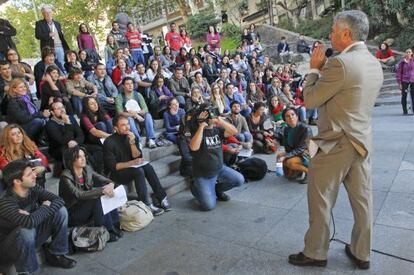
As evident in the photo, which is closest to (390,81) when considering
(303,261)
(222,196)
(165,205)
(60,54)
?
(222,196)

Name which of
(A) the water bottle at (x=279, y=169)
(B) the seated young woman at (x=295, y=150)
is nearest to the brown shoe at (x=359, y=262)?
(B) the seated young woman at (x=295, y=150)

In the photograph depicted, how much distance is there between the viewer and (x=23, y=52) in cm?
3794

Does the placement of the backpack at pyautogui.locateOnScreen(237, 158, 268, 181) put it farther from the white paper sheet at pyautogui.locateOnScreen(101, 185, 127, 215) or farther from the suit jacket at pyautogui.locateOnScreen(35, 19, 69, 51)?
the suit jacket at pyautogui.locateOnScreen(35, 19, 69, 51)

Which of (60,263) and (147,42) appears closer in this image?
(60,263)

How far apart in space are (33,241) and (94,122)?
8.97ft

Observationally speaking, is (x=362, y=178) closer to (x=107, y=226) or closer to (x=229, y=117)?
(x=107, y=226)

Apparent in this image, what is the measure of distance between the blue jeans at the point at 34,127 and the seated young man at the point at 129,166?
4.23 ft

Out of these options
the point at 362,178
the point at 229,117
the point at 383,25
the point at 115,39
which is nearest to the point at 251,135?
the point at 229,117

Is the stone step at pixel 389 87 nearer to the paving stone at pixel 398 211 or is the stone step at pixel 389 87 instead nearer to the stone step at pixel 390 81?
the stone step at pixel 390 81

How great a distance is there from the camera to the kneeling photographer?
4.27 m

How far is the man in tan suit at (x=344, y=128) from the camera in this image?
2410 millimetres

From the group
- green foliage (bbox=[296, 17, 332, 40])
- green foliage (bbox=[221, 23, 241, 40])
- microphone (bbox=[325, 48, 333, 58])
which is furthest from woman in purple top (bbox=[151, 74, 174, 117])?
green foliage (bbox=[221, 23, 241, 40])

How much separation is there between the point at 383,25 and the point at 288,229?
15.7 meters

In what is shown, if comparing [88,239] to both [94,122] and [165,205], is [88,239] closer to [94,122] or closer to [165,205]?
[165,205]
